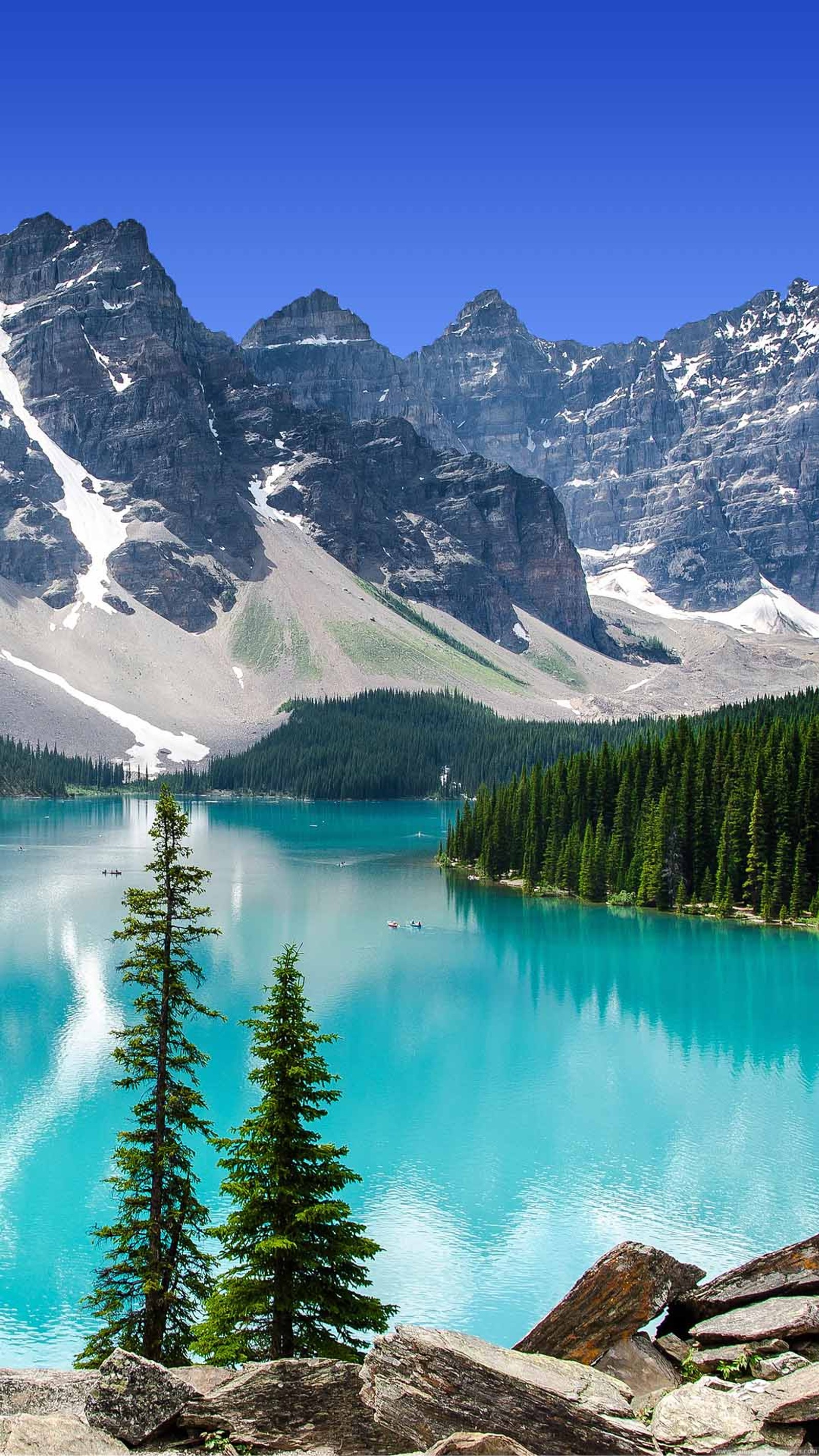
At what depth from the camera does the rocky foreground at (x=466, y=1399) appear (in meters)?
11.3

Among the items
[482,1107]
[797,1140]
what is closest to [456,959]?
[482,1107]

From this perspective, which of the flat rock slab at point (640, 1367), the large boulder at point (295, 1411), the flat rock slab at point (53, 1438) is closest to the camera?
the flat rock slab at point (53, 1438)

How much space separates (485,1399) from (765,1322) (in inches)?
139

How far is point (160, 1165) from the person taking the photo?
20250 millimetres

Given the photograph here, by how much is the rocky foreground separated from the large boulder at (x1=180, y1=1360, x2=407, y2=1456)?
0.05 ft

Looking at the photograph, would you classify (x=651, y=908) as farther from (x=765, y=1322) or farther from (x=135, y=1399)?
(x=135, y=1399)

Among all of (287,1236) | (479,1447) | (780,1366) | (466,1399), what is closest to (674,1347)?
(780,1366)

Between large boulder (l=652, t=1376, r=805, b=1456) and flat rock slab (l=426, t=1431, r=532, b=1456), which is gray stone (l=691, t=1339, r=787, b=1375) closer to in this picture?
large boulder (l=652, t=1376, r=805, b=1456)

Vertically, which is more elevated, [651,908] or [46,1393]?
[46,1393]

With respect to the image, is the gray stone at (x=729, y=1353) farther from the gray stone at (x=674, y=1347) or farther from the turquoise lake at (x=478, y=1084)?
the turquoise lake at (x=478, y=1084)

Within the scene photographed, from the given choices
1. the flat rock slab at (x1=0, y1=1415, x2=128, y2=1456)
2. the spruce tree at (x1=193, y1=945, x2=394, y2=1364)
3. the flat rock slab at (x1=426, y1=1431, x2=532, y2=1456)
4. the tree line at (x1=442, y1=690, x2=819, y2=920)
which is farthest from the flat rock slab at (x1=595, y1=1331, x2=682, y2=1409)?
the tree line at (x1=442, y1=690, x2=819, y2=920)

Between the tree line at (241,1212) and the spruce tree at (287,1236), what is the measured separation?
0.08 feet

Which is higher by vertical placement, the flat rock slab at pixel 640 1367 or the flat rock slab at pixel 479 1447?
the flat rock slab at pixel 479 1447

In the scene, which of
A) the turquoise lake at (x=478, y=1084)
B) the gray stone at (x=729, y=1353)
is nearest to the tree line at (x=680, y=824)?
the turquoise lake at (x=478, y=1084)
